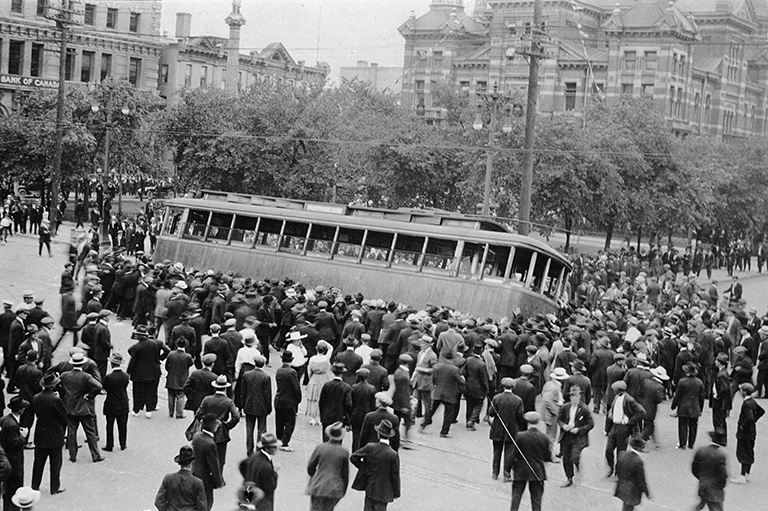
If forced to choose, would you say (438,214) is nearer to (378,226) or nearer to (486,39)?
(378,226)

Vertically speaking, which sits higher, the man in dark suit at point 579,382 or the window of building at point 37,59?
the window of building at point 37,59

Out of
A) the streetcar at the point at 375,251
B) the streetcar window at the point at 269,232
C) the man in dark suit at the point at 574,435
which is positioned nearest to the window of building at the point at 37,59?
the streetcar at the point at 375,251

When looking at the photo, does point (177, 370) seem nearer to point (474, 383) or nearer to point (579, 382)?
point (474, 383)

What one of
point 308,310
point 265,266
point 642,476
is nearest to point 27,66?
point 265,266

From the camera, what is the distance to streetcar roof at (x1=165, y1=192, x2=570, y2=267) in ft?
80.5

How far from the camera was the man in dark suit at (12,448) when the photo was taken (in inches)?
449

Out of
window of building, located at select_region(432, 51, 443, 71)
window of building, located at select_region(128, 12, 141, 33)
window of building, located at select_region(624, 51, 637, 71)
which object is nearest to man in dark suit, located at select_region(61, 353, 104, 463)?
window of building, located at select_region(128, 12, 141, 33)

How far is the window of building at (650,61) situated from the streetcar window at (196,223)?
153 feet

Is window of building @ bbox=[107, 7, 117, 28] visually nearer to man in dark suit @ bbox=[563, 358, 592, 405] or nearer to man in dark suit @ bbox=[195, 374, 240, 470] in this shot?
man in dark suit @ bbox=[563, 358, 592, 405]

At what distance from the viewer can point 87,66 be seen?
6838 cm

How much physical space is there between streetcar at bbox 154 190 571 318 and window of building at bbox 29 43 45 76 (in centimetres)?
3864

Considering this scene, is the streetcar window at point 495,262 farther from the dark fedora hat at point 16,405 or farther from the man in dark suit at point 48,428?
the dark fedora hat at point 16,405

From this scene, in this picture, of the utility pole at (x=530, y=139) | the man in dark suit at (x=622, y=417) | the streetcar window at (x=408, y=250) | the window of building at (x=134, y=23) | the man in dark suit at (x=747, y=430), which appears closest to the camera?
the man in dark suit at (x=622, y=417)

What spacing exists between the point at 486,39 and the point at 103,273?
57131 millimetres
